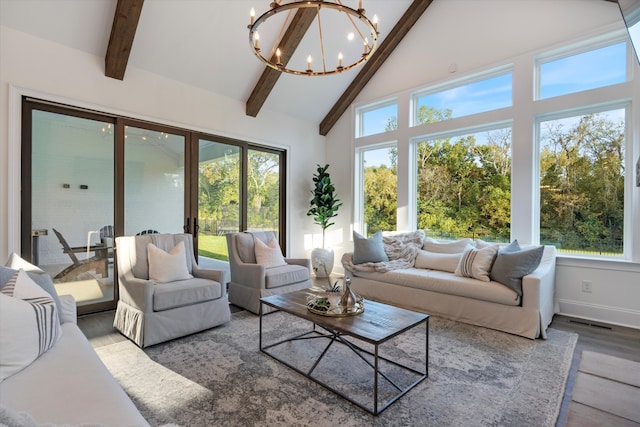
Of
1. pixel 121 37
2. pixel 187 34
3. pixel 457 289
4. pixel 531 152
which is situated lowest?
pixel 457 289

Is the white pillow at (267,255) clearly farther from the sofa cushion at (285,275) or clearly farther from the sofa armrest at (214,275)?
the sofa armrest at (214,275)

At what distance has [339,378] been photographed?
89.5 inches

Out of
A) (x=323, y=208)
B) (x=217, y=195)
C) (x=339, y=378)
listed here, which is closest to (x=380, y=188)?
(x=323, y=208)

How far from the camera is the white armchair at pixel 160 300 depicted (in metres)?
2.77

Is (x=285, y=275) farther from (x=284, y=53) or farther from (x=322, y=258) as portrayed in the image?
(x=284, y=53)

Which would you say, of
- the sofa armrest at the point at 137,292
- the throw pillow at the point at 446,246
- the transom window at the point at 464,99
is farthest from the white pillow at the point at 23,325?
the transom window at the point at 464,99

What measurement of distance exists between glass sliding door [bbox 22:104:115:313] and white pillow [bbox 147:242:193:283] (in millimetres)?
1052

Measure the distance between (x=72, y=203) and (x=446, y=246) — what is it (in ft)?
14.6

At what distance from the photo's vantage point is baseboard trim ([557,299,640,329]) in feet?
10.9

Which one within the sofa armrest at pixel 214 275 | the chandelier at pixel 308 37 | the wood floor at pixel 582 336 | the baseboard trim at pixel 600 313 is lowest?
the wood floor at pixel 582 336

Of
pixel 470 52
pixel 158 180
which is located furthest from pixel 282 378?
pixel 470 52

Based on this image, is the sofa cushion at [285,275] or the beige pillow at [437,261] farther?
the beige pillow at [437,261]

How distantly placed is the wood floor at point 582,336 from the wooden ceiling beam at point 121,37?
272cm

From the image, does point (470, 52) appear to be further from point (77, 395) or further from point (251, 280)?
point (77, 395)
